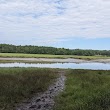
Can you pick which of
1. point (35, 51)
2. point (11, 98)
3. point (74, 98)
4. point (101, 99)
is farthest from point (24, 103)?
point (35, 51)

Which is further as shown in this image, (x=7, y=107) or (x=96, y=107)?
(x=7, y=107)

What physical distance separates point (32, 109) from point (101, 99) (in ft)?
10.4

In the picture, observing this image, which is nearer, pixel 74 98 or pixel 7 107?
pixel 7 107

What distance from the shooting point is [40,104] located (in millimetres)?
12875

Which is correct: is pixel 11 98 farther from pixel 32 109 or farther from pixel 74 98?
pixel 74 98

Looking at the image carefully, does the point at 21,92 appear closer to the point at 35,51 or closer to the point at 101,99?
the point at 101,99

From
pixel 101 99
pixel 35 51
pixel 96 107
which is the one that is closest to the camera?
pixel 96 107

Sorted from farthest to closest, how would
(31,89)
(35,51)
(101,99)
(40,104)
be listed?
(35,51) < (31,89) < (40,104) < (101,99)

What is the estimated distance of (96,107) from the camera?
10.2m

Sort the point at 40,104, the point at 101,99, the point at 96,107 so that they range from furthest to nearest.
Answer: the point at 40,104, the point at 101,99, the point at 96,107

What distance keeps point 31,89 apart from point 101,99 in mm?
6255

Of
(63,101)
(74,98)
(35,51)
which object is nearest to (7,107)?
(63,101)

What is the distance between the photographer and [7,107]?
1173 centimetres

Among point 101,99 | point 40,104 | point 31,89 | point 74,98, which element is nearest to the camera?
point 101,99
